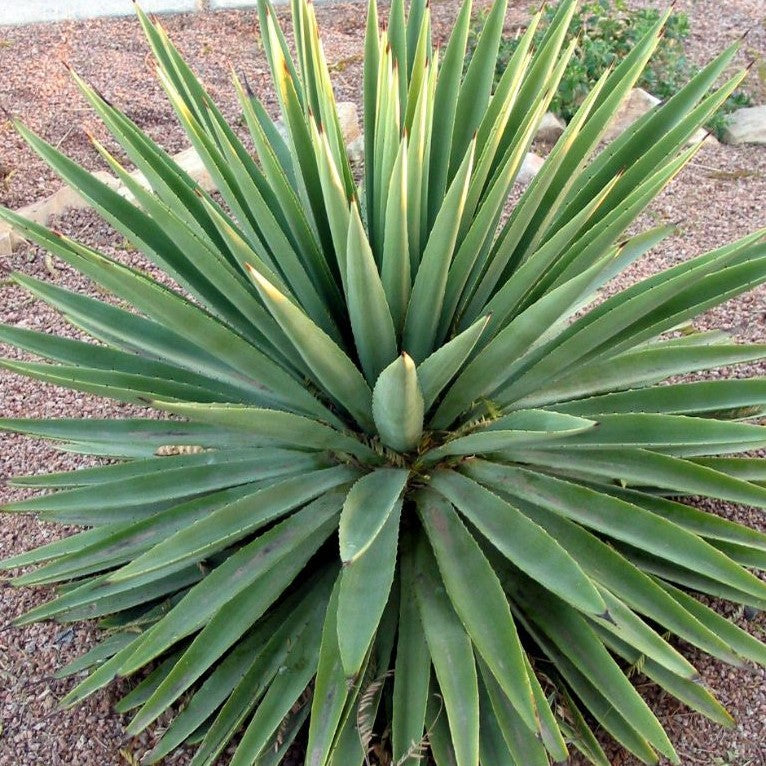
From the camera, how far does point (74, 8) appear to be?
5.50 m

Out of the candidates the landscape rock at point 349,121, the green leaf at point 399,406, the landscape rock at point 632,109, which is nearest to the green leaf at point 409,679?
the green leaf at point 399,406

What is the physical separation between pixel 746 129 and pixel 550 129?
3.22 feet

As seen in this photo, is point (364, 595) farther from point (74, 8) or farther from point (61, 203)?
point (74, 8)

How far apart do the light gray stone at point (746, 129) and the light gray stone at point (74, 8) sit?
3283mm

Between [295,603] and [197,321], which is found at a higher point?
[197,321]

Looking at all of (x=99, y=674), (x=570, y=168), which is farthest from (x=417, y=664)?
(x=570, y=168)

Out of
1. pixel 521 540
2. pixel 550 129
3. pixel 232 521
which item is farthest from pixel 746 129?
pixel 232 521

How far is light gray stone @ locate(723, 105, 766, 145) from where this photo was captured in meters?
4.33

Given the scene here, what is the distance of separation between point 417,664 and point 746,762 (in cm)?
87

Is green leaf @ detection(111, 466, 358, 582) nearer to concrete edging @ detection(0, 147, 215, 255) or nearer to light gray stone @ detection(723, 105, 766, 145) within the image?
concrete edging @ detection(0, 147, 215, 255)

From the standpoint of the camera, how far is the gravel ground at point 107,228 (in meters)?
2.15

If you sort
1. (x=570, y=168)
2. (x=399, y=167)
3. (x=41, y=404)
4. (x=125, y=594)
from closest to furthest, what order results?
(x=399, y=167), (x=570, y=168), (x=125, y=594), (x=41, y=404)

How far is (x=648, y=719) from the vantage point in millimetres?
1727

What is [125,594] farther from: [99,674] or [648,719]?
[648,719]
